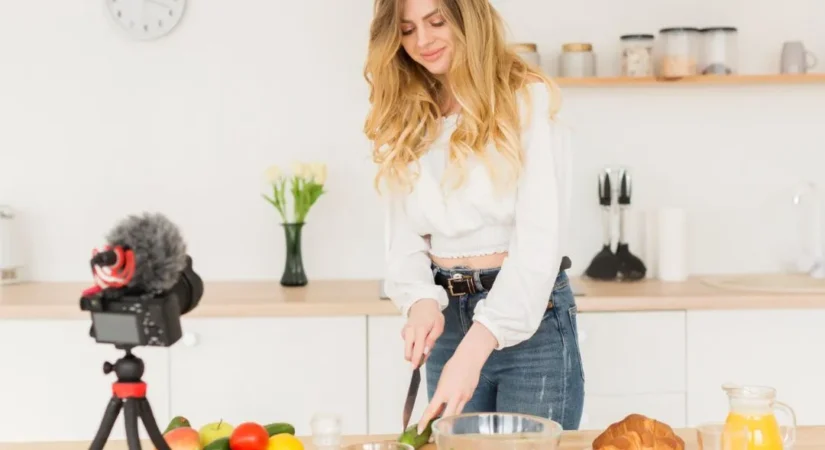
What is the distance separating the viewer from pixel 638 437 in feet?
3.82

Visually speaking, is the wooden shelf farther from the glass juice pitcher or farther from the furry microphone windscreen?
the furry microphone windscreen

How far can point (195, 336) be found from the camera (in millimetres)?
2553

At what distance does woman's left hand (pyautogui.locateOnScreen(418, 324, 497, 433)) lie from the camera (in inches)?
57.7

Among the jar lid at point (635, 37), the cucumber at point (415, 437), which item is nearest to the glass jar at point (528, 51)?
the jar lid at point (635, 37)

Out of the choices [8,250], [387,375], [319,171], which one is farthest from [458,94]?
[8,250]

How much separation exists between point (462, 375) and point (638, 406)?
1.25 m

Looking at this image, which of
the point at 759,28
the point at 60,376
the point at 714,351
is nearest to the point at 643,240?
the point at 714,351

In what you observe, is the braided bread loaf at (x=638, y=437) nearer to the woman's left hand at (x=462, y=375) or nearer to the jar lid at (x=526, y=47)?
the woman's left hand at (x=462, y=375)

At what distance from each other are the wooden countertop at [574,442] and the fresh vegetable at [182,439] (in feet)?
0.65

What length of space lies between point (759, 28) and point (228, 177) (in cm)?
169

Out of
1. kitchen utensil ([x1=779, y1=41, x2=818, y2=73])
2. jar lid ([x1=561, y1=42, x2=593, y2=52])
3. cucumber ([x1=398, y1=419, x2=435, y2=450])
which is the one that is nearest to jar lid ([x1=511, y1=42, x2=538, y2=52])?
jar lid ([x1=561, y1=42, x2=593, y2=52])

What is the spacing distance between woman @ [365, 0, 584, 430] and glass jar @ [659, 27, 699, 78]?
1.22 metres

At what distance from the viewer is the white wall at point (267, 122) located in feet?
9.88

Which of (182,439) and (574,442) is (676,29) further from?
(182,439)
